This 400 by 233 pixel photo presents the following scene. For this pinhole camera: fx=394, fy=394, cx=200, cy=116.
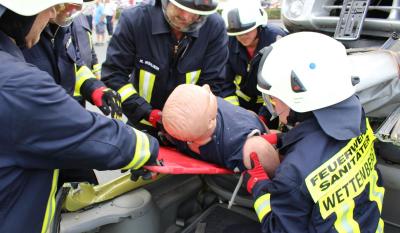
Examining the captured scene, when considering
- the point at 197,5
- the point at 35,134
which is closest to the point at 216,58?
the point at 197,5

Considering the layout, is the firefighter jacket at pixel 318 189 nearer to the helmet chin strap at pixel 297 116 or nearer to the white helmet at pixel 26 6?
the helmet chin strap at pixel 297 116

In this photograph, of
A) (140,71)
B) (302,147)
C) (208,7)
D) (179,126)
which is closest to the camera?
(302,147)

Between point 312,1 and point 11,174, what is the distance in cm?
234

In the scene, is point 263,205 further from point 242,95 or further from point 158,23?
point 242,95

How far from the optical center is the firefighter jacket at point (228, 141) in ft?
6.00

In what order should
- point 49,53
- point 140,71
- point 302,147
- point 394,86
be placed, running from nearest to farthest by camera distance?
point 302,147, point 49,53, point 394,86, point 140,71

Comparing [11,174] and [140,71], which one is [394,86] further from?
[11,174]

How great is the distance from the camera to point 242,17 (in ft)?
9.13

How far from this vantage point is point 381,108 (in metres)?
2.09

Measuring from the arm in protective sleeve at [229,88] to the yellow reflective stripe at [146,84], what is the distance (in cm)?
55

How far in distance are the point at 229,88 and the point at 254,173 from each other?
1.35 meters

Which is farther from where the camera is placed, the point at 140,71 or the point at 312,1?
the point at 312,1

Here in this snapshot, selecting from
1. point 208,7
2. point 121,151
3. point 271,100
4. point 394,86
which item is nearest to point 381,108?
point 394,86

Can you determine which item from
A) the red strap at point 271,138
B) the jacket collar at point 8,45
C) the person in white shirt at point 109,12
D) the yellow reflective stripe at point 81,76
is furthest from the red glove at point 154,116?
the person in white shirt at point 109,12
